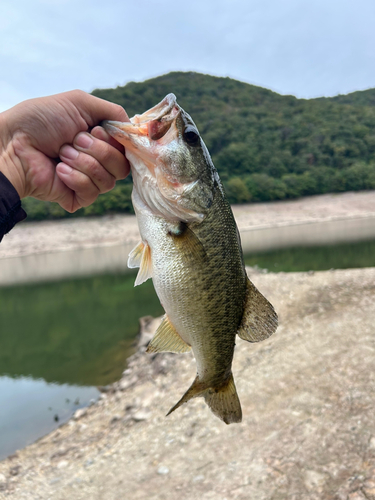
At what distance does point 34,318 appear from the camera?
15891 mm

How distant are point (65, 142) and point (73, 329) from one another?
12681 millimetres

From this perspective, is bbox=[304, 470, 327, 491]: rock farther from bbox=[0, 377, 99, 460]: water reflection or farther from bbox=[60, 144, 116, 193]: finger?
bbox=[0, 377, 99, 460]: water reflection

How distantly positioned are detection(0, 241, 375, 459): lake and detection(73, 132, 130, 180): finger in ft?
21.8

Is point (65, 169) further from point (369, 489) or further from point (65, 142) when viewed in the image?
point (369, 489)

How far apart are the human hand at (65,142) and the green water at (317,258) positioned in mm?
17529

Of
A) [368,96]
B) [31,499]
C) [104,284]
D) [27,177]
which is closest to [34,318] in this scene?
[104,284]

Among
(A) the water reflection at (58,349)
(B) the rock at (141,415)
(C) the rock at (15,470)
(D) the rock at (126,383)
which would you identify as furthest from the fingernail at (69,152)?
(A) the water reflection at (58,349)

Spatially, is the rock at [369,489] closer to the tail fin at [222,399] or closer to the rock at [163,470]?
the tail fin at [222,399]

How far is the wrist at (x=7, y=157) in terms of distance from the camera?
2.19 m

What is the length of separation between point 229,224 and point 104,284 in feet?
68.1

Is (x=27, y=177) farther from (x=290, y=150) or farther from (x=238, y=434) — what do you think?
(x=290, y=150)

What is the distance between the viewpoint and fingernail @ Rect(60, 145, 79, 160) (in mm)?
2227

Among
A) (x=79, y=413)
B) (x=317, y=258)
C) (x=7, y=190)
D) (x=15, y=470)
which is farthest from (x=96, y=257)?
(x=7, y=190)

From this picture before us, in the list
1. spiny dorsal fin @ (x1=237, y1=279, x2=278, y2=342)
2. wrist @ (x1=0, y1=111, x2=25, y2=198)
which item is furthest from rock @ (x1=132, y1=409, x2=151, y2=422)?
wrist @ (x1=0, y1=111, x2=25, y2=198)
